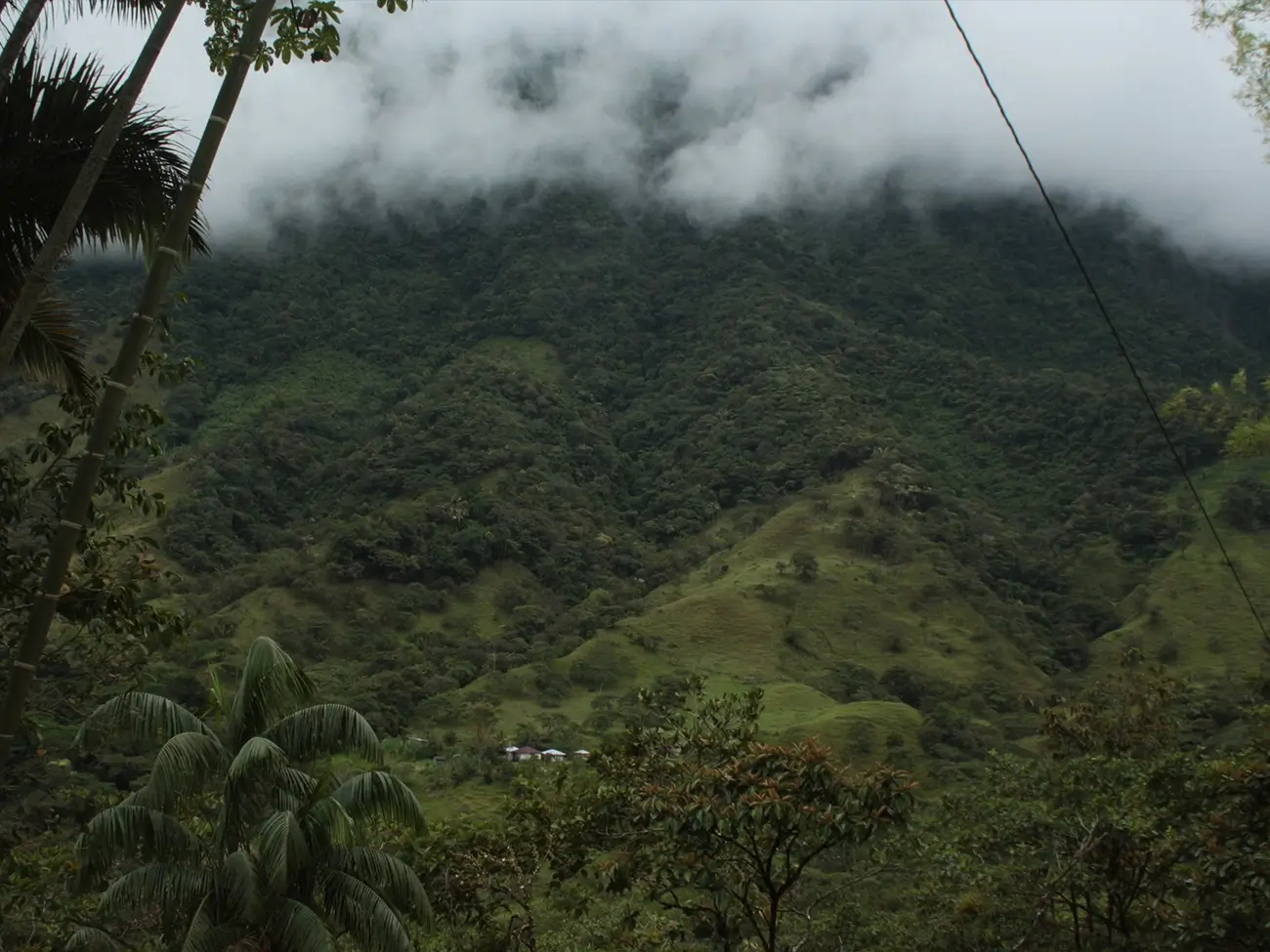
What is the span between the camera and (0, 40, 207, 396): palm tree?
17.2 ft

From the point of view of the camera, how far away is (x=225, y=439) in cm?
7688

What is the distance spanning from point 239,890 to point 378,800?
135cm

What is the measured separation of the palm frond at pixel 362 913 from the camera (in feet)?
35.3

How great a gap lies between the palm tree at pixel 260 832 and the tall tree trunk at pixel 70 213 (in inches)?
231

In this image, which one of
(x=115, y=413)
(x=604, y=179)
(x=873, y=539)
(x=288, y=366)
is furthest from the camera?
(x=604, y=179)

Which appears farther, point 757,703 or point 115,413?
point 757,703

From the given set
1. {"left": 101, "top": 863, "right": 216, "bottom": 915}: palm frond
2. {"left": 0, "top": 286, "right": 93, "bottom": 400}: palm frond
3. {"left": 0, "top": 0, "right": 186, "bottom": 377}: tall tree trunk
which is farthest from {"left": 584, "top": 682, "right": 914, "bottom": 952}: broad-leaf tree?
{"left": 0, "top": 0, "right": 186, "bottom": 377}: tall tree trunk

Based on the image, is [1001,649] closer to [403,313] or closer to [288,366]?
[288,366]

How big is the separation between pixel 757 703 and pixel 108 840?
620cm

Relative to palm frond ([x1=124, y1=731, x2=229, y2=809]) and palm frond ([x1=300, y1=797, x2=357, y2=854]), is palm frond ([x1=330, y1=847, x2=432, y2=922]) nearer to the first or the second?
palm frond ([x1=300, y1=797, x2=357, y2=854])

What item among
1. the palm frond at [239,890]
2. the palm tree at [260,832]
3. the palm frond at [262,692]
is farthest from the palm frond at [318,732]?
the palm frond at [239,890]

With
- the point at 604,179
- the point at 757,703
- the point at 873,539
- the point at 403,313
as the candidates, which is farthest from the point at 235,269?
the point at 757,703

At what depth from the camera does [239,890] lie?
10.5 metres

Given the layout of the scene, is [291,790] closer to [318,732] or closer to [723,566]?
[318,732]
